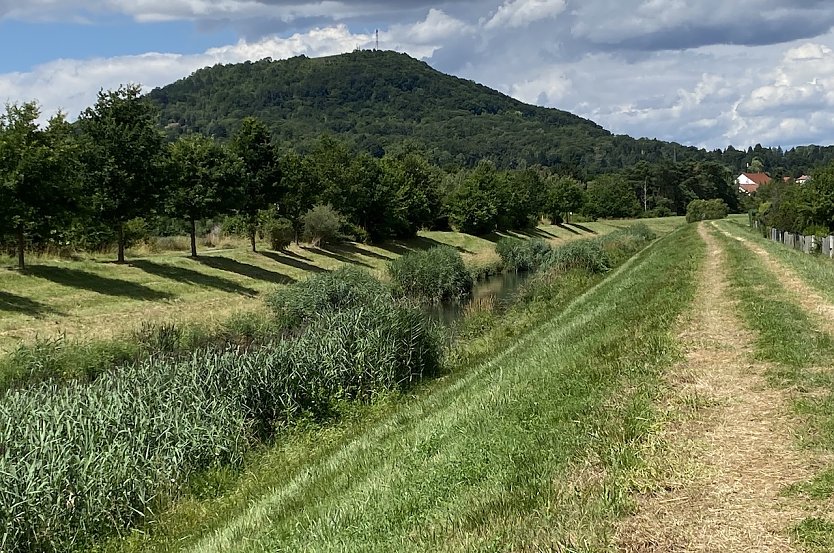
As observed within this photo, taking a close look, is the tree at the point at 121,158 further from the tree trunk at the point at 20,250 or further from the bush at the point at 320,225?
the bush at the point at 320,225

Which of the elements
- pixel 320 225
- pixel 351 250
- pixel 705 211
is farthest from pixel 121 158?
pixel 705 211

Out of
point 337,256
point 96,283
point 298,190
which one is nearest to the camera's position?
point 96,283

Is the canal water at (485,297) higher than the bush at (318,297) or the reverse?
the reverse

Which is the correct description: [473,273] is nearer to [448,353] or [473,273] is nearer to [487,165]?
[448,353]

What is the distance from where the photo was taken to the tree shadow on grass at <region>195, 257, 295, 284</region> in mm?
34344

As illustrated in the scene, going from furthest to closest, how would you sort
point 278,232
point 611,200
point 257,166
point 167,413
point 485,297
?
point 611,200 < point 278,232 < point 257,166 < point 485,297 < point 167,413

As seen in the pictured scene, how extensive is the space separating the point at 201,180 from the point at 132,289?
30.5ft

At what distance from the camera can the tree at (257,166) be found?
128ft

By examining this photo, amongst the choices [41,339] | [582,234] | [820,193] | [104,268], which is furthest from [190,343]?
[582,234]

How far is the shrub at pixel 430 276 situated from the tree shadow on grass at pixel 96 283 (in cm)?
1057

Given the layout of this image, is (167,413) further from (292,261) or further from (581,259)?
(292,261)

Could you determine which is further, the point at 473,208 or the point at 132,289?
the point at 473,208

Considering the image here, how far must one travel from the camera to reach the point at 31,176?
24.1m

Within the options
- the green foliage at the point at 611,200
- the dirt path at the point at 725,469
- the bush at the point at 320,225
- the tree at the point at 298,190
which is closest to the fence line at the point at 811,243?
the dirt path at the point at 725,469
